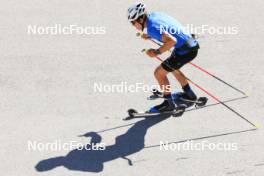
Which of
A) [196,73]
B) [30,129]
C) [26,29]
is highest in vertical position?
[26,29]

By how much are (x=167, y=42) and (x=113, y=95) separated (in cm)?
186

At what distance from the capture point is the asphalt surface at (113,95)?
10.2 metres

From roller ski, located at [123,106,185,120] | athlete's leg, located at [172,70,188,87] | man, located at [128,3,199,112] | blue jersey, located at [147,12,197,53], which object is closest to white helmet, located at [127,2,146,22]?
man, located at [128,3,199,112]

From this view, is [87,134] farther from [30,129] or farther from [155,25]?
[155,25]

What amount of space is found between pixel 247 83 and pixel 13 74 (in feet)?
15.2

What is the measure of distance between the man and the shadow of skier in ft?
2.42

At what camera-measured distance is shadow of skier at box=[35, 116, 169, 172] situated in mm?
10117

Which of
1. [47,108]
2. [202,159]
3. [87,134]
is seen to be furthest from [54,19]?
[202,159]

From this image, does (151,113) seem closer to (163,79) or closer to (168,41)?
(163,79)

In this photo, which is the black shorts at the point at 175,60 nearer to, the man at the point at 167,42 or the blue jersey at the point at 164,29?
the man at the point at 167,42

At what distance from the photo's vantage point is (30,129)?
1097 centimetres

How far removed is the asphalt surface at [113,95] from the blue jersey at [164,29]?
1.45 meters

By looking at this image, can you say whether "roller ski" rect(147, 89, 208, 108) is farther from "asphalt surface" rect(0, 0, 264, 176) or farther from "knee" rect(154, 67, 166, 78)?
"knee" rect(154, 67, 166, 78)

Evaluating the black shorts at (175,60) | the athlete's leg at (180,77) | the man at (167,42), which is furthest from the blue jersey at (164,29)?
the athlete's leg at (180,77)
